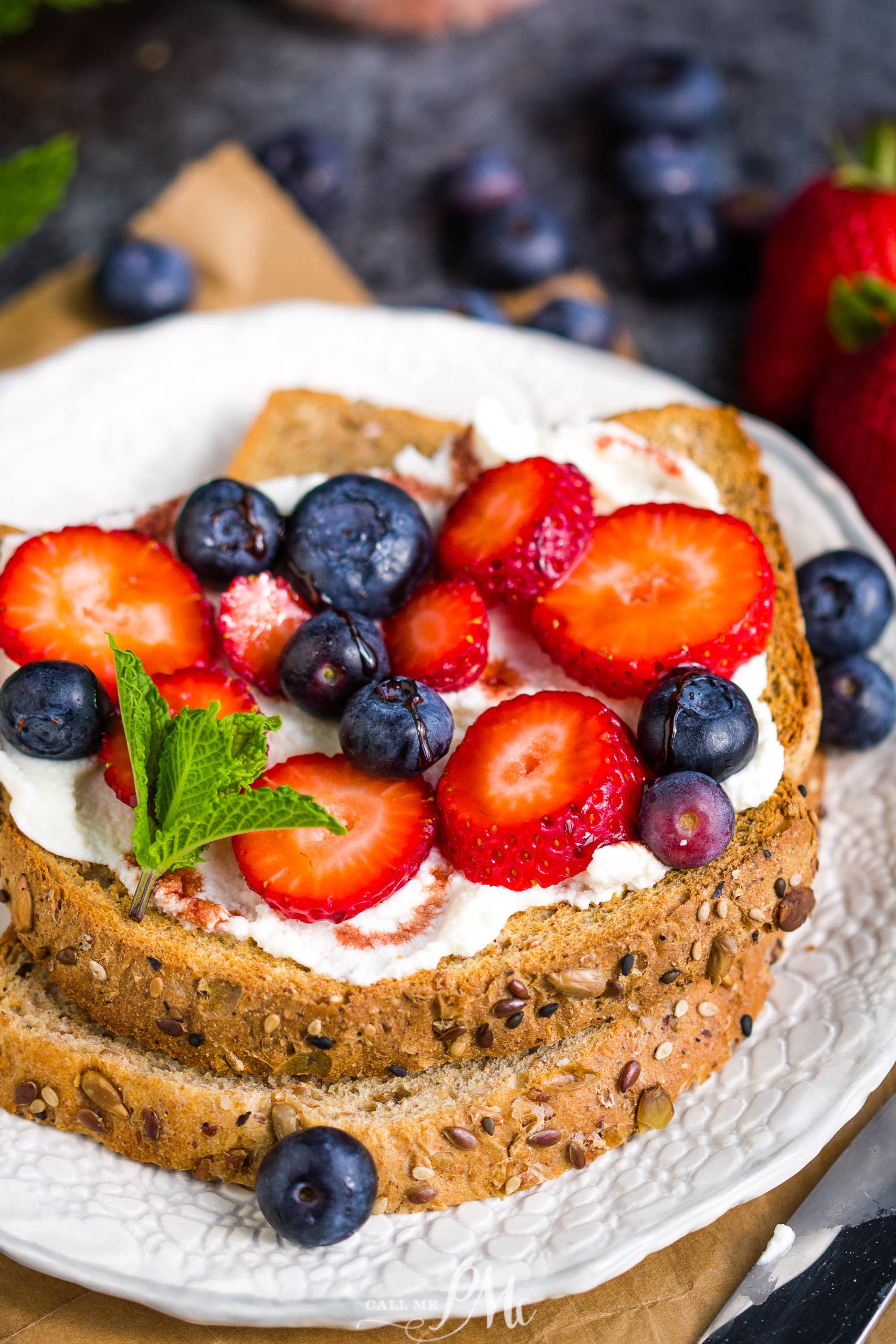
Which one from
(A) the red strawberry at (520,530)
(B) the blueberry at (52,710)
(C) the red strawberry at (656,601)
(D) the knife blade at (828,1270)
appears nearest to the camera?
(D) the knife blade at (828,1270)

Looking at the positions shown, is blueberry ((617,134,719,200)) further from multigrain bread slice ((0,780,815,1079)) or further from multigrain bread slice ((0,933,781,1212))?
multigrain bread slice ((0,933,781,1212))

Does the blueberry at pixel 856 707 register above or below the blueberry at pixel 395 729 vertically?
below

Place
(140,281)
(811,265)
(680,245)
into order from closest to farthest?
(811,265), (140,281), (680,245)

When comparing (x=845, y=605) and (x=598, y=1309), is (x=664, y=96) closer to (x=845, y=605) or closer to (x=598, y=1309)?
(x=845, y=605)

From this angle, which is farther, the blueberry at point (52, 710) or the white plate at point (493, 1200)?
the blueberry at point (52, 710)

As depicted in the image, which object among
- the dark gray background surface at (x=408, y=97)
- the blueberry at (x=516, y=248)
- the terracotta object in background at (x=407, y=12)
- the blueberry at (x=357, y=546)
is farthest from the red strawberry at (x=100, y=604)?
the terracotta object in background at (x=407, y=12)

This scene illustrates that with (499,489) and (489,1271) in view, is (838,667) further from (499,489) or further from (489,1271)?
(489,1271)

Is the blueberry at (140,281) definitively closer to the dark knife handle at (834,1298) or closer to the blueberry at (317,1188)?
the blueberry at (317,1188)

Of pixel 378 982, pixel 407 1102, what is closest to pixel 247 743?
pixel 378 982
